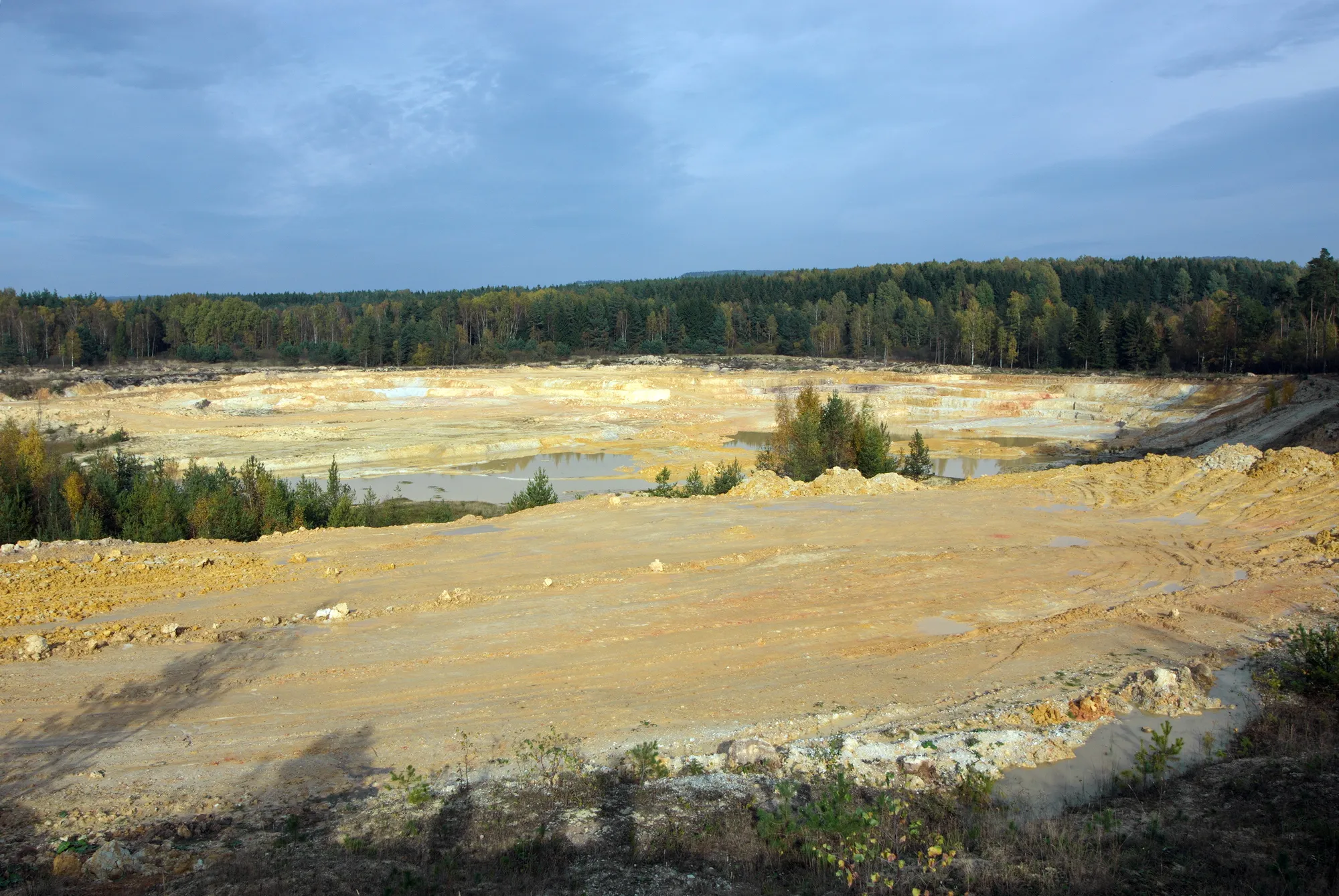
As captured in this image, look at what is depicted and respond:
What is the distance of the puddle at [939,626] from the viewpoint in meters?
12.2

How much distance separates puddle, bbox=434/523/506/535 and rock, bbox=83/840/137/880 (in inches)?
536

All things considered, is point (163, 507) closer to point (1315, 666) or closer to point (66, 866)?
point (66, 866)

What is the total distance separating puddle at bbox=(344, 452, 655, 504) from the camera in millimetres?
34562

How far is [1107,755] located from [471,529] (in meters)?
14.9

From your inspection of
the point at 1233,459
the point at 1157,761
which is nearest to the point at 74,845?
the point at 1157,761

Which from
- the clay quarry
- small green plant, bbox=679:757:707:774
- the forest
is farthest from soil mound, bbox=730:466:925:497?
the forest

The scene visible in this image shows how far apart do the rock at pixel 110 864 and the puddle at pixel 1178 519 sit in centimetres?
1989

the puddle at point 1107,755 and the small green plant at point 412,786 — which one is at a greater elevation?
the small green plant at point 412,786

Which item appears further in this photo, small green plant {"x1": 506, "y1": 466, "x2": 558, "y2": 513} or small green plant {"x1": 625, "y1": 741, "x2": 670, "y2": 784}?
small green plant {"x1": 506, "y1": 466, "x2": 558, "y2": 513}

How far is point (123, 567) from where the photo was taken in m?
15.1

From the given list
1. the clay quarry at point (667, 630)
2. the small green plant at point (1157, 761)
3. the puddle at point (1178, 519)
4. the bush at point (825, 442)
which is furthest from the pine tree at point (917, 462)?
the small green plant at point (1157, 761)

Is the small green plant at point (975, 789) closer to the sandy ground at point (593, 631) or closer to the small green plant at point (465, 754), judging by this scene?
the sandy ground at point (593, 631)

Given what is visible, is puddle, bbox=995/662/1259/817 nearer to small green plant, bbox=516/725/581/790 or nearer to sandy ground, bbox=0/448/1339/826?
sandy ground, bbox=0/448/1339/826

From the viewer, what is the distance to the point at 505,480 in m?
38.6
